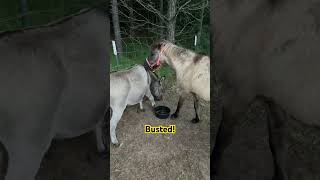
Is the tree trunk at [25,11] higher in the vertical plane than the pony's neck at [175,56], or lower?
higher

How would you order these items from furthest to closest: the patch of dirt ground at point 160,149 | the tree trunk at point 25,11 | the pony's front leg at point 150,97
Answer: the tree trunk at point 25,11 → the pony's front leg at point 150,97 → the patch of dirt ground at point 160,149

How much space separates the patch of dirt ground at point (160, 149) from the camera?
3.69m

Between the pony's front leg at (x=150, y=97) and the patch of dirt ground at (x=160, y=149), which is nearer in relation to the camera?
the patch of dirt ground at (x=160, y=149)

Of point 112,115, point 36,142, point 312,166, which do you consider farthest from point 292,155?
point 36,142

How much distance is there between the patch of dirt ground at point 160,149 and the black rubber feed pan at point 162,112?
0.05m

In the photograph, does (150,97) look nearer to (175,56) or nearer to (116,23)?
(175,56)

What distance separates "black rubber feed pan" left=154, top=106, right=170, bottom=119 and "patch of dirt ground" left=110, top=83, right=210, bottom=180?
0.05 metres

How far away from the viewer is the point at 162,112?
4.70 m

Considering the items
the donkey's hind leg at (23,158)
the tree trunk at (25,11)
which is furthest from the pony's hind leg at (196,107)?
the tree trunk at (25,11)

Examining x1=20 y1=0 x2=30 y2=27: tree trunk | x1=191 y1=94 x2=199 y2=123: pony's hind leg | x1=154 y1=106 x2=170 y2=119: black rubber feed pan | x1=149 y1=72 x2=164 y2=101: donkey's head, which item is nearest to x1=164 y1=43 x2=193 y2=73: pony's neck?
x1=149 y1=72 x2=164 y2=101: donkey's head

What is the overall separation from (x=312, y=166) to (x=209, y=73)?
1.47m

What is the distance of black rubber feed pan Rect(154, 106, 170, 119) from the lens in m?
4.65

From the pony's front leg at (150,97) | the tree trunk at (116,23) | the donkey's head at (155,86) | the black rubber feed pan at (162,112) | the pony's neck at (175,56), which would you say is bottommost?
the black rubber feed pan at (162,112)

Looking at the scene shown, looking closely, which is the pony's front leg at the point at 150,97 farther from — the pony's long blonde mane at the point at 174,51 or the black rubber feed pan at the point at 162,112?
the pony's long blonde mane at the point at 174,51
